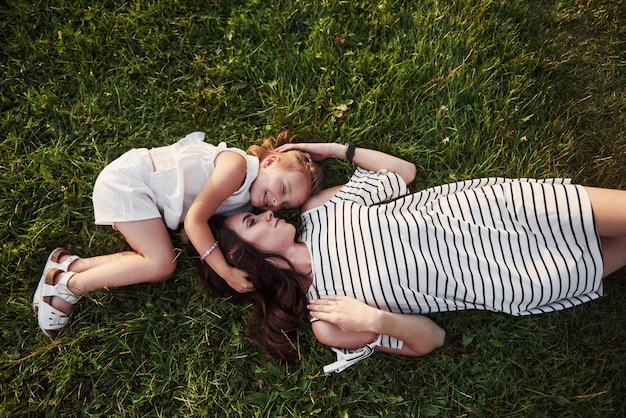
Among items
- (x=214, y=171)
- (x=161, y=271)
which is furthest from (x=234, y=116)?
(x=161, y=271)

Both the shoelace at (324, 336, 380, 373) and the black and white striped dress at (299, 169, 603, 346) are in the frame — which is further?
the shoelace at (324, 336, 380, 373)

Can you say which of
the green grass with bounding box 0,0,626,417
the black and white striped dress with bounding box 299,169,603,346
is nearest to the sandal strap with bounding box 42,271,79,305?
the green grass with bounding box 0,0,626,417

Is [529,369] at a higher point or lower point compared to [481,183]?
lower

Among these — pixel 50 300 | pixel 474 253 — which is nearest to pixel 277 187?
pixel 474 253

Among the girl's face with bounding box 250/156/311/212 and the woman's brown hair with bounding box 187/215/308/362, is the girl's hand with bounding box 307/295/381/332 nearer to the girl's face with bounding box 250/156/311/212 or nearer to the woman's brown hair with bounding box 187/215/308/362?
the woman's brown hair with bounding box 187/215/308/362

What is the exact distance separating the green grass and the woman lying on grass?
36cm

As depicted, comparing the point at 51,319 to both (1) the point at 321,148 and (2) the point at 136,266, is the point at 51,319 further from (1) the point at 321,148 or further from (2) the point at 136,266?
(1) the point at 321,148

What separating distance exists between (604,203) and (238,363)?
102 inches

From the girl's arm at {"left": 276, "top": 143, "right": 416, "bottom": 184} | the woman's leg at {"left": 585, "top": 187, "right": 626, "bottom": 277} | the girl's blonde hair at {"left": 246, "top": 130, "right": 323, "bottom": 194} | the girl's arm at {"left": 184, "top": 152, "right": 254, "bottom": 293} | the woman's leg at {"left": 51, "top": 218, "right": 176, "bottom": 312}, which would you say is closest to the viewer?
the woman's leg at {"left": 585, "top": 187, "right": 626, "bottom": 277}

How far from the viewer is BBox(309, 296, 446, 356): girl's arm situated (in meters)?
2.86

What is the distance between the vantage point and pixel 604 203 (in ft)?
9.27

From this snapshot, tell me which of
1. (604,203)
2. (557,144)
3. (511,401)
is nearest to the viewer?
(604,203)

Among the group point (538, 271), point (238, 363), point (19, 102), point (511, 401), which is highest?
point (19, 102)

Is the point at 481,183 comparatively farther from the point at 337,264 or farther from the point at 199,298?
the point at 199,298
